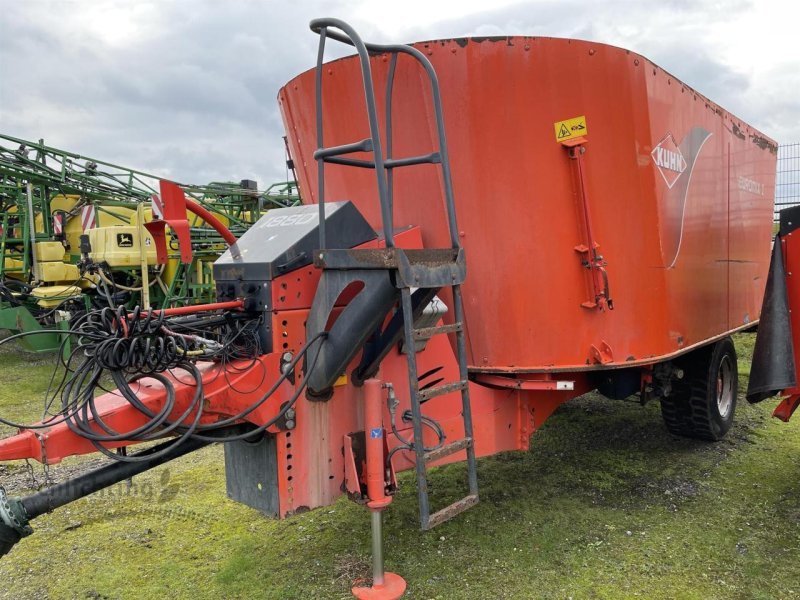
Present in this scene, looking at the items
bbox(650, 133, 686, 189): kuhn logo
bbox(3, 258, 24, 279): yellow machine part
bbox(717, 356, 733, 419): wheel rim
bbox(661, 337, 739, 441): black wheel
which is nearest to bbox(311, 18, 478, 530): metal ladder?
bbox(650, 133, 686, 189): kuhn logo

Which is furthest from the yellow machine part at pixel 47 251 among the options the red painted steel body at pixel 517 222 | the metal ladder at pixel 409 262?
the metal ladder at pixel 409 262

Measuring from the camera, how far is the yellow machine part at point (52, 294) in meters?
8.28

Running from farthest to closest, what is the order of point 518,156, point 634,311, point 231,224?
point 231,224, point 634,311, point 518,156

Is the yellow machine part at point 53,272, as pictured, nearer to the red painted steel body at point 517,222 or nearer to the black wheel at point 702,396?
the red painted steel body at point 517,222

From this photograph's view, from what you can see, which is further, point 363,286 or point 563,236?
point 563,236

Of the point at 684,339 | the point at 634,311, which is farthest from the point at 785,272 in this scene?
the point at 634,311

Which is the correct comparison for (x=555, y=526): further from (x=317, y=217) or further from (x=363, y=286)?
(x=317, y=217)

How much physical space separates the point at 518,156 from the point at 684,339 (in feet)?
5.29

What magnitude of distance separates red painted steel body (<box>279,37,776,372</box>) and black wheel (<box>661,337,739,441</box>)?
1261 millimetres

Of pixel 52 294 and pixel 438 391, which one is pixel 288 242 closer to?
pixel 438 391

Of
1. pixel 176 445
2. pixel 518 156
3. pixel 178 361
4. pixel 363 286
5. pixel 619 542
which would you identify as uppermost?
pixel 518 156

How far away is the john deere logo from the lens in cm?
811

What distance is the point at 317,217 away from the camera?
9.15ft

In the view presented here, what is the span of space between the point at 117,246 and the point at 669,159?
6951mm
